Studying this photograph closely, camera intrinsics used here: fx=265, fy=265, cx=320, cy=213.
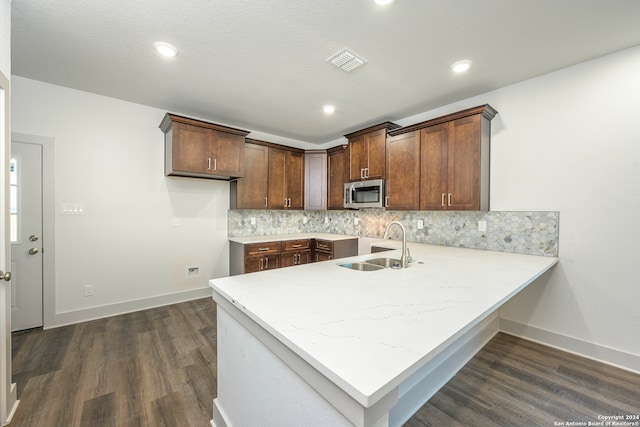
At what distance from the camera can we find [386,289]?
1.42m

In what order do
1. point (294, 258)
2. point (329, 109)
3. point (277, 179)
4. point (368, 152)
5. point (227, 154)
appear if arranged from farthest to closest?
point (277, 179) → point (294, 258) → point (368, 152) → point (227, 154) → point (329, 109)

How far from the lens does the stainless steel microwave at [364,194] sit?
352 centimetres

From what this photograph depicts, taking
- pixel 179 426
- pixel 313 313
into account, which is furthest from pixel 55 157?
pixel 313 313

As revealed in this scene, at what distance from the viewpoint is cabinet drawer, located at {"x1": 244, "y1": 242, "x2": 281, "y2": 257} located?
142 inches

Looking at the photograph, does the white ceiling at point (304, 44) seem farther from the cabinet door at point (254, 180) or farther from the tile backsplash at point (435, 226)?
the tile backsplash at point (435, 226)

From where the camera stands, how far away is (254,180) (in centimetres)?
402

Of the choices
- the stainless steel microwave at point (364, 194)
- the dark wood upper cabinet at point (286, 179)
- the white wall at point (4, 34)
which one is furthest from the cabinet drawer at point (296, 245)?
the white wall at point (4, 34)

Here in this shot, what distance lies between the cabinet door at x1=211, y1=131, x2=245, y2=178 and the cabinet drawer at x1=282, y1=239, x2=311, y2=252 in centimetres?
121

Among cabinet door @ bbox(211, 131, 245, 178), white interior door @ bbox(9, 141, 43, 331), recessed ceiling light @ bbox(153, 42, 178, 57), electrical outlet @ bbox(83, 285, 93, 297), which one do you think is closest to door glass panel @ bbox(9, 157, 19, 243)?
white interior door @ bbox(9, 141, 43, 331)

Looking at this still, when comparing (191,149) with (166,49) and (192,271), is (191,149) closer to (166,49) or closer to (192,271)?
(166,49)

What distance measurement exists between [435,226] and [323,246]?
5.45 feet

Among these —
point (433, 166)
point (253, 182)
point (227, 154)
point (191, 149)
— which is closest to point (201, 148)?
point (191, 149)

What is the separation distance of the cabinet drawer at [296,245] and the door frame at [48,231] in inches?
102

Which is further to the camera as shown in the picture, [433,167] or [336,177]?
[336,177]
